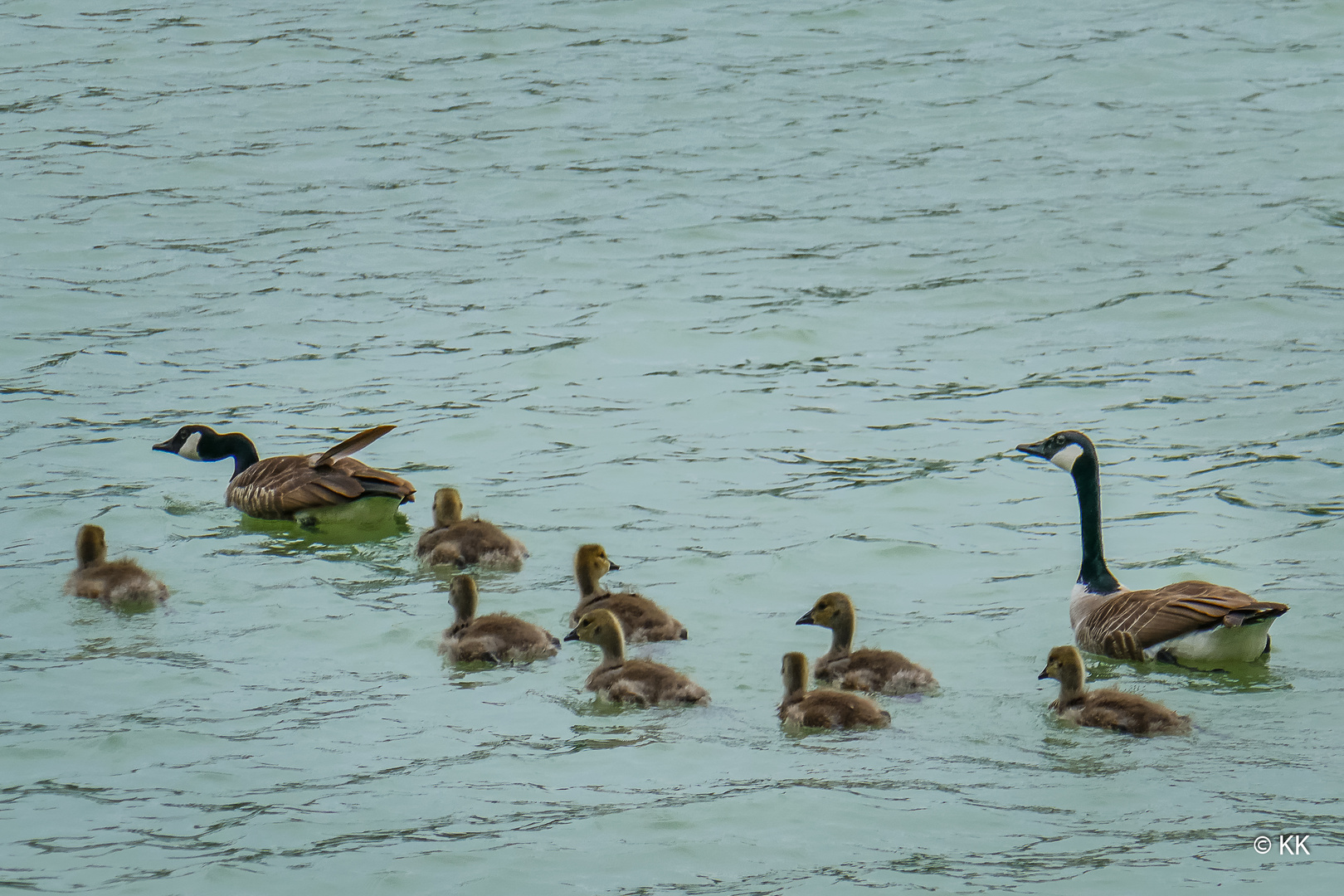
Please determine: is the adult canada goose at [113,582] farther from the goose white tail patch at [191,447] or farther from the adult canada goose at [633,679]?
the adult canada goose at [633,679]

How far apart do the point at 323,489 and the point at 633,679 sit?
3.91m

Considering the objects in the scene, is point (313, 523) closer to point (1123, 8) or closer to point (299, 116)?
point (299, 116)

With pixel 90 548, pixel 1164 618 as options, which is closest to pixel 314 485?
pixel 90 548

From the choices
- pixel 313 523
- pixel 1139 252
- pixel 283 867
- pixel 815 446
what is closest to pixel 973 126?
pixel 1139 252

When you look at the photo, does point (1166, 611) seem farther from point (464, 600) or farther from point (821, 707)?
point (464, 600)

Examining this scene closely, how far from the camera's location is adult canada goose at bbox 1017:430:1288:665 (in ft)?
31.6

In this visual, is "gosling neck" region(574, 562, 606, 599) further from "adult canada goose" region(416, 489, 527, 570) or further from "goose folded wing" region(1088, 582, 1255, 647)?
"goose folded wing" region(1088, 582, 1255, 647)

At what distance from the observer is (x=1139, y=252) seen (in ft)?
61.3

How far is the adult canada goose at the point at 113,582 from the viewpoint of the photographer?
1062 centimetres

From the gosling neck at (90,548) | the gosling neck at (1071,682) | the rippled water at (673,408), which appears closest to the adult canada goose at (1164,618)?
the rippled water at (673,408)

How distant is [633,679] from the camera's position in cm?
927

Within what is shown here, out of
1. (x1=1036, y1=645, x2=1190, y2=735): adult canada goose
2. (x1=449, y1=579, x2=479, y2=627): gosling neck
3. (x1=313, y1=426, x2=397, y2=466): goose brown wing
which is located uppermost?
(x1=313, y1=426, x2=397, y2=466): goose brown wing

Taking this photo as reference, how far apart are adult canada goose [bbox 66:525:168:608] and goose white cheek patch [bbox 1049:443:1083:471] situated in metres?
5.62

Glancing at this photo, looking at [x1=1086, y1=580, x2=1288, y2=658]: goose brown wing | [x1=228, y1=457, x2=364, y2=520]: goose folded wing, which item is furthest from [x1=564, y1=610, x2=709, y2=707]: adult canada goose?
[x1=228, y1=457, x2=364, y2=520]: goose folded wing
